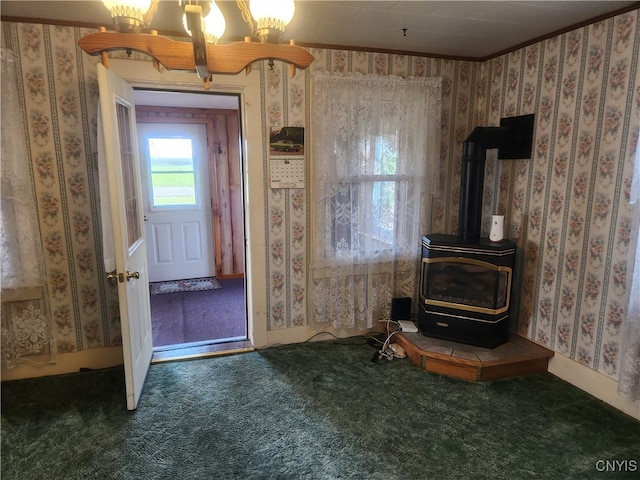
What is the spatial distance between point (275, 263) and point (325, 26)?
66.0 inches

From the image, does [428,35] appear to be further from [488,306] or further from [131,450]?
[131,450]

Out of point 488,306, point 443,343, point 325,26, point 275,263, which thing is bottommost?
point 443,343

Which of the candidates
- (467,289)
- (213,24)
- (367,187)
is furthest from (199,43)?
(467,289)

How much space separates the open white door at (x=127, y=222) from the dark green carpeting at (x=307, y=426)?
0.85 ft

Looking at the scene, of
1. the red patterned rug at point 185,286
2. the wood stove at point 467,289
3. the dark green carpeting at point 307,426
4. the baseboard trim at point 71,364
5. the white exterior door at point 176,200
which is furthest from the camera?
the white exterior door at point 176,200

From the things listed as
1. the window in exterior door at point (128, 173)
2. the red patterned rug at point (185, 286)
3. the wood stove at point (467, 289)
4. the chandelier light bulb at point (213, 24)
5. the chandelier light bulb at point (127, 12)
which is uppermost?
the chandelier light bulb at point (213, 24)

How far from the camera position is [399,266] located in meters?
3.41

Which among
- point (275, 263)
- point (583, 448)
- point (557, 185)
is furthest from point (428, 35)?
point (583, 448)

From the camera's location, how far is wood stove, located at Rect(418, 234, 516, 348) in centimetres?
288

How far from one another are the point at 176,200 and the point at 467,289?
365 centimetres

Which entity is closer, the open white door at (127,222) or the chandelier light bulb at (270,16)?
the chandelier light bulb at (270,16)

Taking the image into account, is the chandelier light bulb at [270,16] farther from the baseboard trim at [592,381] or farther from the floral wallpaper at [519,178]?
the baseboard trim at [592,381]

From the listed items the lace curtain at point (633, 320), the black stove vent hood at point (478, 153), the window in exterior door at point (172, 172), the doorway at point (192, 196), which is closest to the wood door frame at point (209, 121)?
the doorway at point (192, 196)

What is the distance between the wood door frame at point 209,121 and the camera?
4.80 meters
